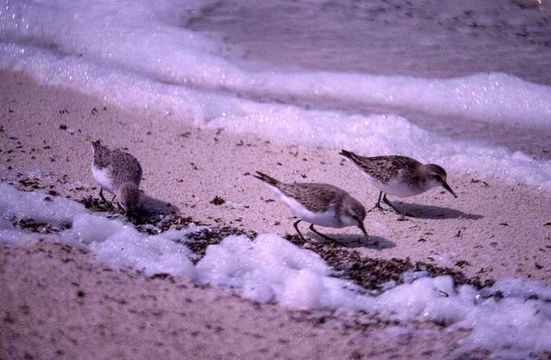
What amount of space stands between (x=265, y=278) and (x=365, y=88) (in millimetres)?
4123

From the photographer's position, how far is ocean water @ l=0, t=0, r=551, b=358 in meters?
4.20

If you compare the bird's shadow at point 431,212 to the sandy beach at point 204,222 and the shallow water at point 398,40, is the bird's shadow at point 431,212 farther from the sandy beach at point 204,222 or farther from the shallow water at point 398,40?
the shallow water at point 398,40

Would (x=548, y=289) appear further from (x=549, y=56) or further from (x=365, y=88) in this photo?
(x=549, y=56)

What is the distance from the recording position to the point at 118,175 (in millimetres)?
5133

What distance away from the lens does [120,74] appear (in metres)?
7.84

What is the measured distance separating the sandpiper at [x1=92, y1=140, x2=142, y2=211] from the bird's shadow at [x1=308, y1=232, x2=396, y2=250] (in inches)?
51.9

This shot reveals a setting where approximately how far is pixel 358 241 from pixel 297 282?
1.02 m

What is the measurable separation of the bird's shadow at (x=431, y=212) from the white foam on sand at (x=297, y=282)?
113 centimetres

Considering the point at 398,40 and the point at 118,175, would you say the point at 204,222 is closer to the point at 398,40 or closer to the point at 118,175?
the point at 118,175

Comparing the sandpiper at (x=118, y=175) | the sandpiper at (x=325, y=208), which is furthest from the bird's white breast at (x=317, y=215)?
the sandpiper at (x=118, y=175)

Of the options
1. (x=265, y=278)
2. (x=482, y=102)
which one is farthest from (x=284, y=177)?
(x=482, y=102)

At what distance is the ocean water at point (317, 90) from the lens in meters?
4.20

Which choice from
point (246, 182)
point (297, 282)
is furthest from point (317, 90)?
point (297, 282)

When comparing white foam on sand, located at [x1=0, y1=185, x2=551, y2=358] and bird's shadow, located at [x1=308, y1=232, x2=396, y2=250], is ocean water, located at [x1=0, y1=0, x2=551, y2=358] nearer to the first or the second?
white foam on sand, located at [x1=0, y1=185, x2=551, y2=358]
